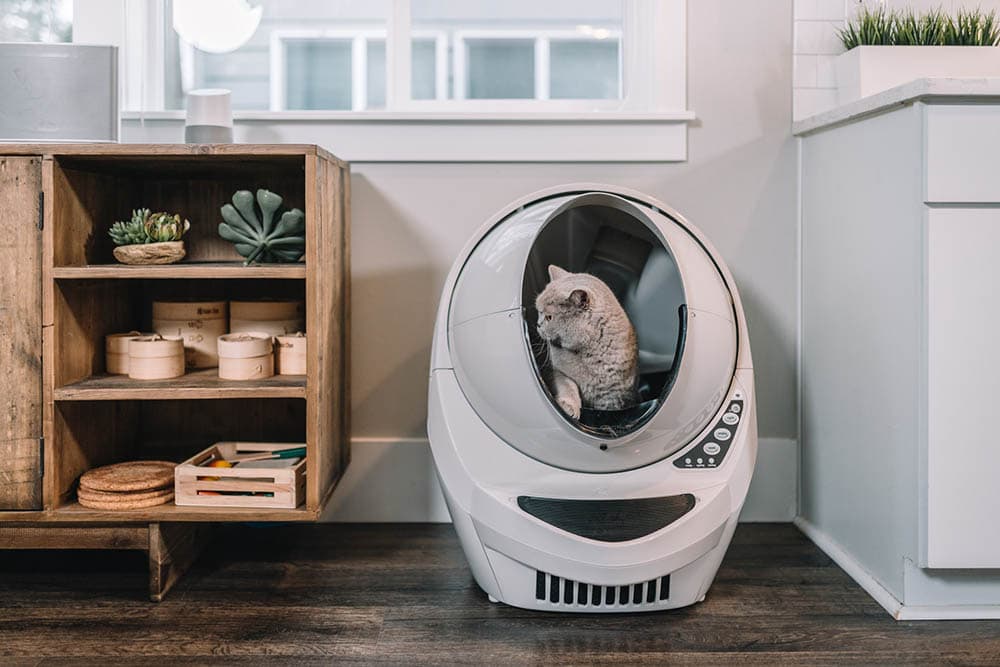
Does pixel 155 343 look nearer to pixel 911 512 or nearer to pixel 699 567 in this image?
pixel 699 567

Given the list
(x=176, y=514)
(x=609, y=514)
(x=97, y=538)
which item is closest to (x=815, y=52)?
(x=609, y=514)

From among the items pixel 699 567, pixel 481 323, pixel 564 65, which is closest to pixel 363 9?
pixel 564 65

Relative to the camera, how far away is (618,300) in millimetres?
1561

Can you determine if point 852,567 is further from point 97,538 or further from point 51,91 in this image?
point 51,91

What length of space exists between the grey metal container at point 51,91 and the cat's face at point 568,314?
3.08ft

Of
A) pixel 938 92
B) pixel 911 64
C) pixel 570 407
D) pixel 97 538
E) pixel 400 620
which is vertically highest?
pixel 911 64

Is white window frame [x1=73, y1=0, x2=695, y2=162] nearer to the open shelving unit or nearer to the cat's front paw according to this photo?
the open shelving unit

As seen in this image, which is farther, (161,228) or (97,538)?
(161,228)

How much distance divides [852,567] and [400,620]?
34.6 inches

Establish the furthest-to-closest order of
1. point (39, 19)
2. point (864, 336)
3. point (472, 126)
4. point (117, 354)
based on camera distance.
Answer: point (39, 19), point (472, 126), point (117, 354), point (864, 336)

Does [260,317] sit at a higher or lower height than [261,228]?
lower

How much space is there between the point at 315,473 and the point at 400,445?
1.50ft

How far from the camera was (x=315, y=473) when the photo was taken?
150cm

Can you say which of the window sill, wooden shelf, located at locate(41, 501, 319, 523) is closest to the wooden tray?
wooden shelf, located at locate(41, 501, 319, 523)
